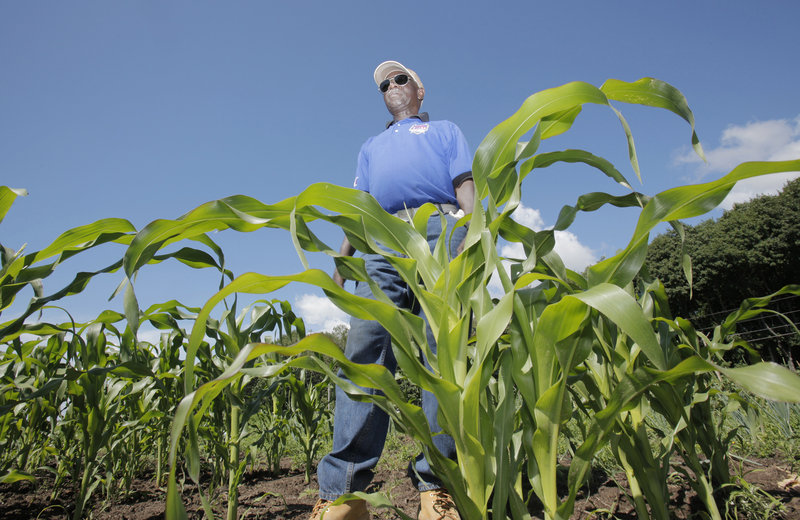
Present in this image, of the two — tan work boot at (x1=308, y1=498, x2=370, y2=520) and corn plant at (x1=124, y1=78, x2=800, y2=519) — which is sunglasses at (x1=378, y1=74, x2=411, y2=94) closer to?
corn plant at (x1=124, y1=78, x2=800, y2=519)

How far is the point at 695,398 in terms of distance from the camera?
1062 millimetres

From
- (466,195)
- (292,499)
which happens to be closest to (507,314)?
(466,195)

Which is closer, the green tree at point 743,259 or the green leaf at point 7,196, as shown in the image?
the green leaf at point 7,196

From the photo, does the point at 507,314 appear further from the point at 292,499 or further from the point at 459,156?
the point at 292,499

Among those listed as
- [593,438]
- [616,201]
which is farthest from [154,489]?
[616,201]

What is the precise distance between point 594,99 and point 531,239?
320 millimetres

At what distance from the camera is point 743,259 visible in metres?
18.6

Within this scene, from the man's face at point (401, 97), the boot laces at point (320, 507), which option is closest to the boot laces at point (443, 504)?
the boot laces at point (320, 507)

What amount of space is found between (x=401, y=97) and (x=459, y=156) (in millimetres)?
754

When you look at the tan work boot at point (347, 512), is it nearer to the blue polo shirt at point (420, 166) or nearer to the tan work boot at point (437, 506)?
the tan work boot at point (437, 506)

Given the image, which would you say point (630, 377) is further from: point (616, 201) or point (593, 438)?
point (616, 201)

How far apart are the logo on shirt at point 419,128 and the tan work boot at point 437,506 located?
1.56 metres

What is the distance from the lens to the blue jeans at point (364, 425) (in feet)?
4.79

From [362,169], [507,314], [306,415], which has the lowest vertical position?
[306,415]
